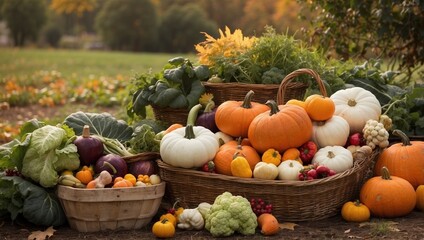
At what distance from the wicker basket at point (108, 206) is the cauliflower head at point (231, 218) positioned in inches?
19.2

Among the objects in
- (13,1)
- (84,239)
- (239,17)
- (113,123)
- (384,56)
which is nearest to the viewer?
(84,239)

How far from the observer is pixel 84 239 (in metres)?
4.44

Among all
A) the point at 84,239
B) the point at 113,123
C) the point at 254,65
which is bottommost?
the point at 84,239

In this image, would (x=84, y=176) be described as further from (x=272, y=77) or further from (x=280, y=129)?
(x=272, y=77)

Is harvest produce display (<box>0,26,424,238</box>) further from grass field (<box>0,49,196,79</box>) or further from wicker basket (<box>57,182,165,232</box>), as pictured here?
grass field (<box>0,49,196,79</box>)

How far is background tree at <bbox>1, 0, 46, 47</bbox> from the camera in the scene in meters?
54.7

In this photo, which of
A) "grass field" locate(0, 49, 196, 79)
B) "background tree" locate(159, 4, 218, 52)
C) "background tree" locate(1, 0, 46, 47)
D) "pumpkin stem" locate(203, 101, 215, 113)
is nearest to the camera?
"pumpkin stem" locate(203, 101, 215, 113)

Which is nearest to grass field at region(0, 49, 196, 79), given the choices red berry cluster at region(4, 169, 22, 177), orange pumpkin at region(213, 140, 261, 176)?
red berry cluster at region(4, 169, 22, 177)

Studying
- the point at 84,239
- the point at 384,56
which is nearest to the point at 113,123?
the point at 84,239

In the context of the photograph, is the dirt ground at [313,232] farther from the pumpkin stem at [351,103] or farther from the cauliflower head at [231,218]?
the pumpkin stem at [351,103]

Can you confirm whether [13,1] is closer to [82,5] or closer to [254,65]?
[82,5]

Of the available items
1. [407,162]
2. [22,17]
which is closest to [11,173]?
[407,162]

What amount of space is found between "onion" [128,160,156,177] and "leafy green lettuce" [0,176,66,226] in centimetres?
63

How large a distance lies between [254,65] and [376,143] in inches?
57.8
